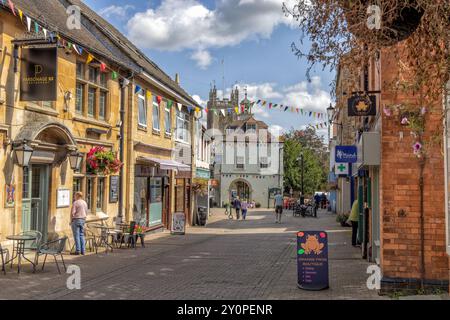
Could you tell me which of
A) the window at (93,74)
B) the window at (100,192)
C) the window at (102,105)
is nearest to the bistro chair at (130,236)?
the window at (100,192)

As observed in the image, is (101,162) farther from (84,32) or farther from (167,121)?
(167,121)

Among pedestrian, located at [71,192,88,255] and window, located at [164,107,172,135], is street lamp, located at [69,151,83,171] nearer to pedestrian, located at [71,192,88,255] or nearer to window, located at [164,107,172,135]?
pedestrian, located at [71,192,88,255]

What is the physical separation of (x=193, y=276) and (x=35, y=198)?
508cm

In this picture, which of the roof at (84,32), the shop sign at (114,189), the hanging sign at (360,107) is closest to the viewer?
the hanging sign at (360,107)

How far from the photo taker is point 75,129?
1463 cm

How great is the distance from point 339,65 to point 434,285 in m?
4.45

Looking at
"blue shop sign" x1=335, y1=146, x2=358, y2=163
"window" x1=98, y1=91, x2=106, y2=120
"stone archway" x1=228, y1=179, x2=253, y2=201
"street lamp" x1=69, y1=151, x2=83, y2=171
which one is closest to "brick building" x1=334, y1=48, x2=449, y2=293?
"blue shop sign" x1=335, y1=146, x2=358, y2=163

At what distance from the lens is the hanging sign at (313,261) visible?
30.2ft

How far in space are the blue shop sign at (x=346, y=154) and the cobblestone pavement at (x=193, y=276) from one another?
8.72 feet

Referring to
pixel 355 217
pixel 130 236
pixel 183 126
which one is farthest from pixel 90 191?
pixel 183 126

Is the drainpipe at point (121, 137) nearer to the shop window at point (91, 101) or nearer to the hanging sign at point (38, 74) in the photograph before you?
the shop window at point (91, 101)

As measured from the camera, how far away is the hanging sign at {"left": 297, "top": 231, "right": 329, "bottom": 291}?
9211 millimetres

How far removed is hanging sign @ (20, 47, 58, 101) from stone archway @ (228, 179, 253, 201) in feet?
141
